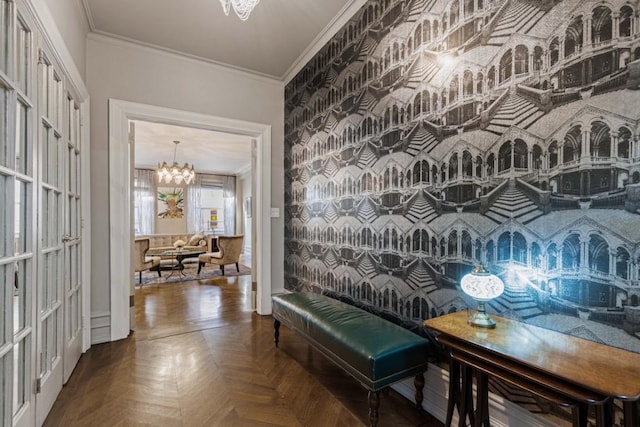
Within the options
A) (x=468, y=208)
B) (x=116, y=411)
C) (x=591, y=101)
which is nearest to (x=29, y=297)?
(x=116, y=411)

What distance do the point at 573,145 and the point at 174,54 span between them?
143 inches

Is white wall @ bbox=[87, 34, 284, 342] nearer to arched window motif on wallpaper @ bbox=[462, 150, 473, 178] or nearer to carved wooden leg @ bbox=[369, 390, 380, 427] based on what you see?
carved wooden leg @ bbox=[369, 390, 380, 427]

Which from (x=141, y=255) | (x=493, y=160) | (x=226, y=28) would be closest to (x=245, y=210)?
(x=141, y=255)

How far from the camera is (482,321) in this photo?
4.25 feet

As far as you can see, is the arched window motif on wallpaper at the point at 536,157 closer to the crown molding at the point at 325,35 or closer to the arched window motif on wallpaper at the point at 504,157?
the arched window motif on wallpaper at the point at 504,157

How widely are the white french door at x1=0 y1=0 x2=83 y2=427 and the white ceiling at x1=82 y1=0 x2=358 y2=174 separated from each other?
954 mm

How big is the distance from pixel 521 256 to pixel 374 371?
3.11 ft

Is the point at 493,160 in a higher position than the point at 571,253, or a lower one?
higher

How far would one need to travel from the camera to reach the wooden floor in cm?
172

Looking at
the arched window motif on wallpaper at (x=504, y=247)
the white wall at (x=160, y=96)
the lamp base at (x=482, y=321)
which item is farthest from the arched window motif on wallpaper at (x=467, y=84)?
the white wall at (x=160, y=96)

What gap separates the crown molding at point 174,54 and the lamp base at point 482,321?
11.5 ft

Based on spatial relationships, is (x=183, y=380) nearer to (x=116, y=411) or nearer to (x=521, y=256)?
(x=116, y=411)

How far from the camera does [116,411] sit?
1.77 meters

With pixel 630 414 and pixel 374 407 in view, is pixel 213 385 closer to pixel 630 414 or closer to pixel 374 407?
pixel 374 407
